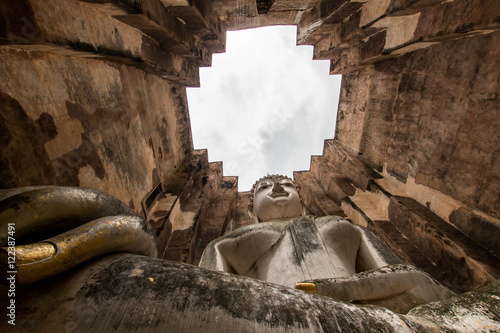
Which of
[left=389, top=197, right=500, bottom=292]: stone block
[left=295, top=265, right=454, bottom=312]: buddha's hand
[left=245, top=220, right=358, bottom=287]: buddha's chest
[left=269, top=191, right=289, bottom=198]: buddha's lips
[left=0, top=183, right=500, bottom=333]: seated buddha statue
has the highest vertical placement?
[left=0, top=183, right=500, bottom=333]: seated buddha statue

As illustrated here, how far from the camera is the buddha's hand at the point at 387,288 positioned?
1398 mm

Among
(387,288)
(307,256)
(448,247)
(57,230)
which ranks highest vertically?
(57,230)

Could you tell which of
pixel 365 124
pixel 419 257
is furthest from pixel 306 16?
pixel 419 257

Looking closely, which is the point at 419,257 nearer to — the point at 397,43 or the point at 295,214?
the point at 295,214

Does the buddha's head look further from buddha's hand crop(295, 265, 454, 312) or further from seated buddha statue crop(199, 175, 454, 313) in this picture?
buddha's hand crop(295, 265, 454, 312)

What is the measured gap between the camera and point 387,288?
1471 mm

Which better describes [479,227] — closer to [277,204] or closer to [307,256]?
[307,256]

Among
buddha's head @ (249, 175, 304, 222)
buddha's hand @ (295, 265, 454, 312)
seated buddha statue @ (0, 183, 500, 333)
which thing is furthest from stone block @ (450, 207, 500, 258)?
buddha's head @ (249, 175, 304, 222)

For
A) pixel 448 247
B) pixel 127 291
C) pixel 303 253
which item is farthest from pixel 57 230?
pixel 448 247

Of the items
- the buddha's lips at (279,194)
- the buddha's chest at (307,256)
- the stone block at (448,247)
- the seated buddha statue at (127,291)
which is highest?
the seated buddha statue at (127,291)

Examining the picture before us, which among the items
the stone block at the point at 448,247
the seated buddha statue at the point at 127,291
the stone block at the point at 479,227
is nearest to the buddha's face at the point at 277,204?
the stone block at the point at 448,247

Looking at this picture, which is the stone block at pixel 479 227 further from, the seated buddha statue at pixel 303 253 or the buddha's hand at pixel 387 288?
the buddha's hand at pixel 387 288

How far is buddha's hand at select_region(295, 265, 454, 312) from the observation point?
1398 mm

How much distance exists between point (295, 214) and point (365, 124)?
2775 mm
